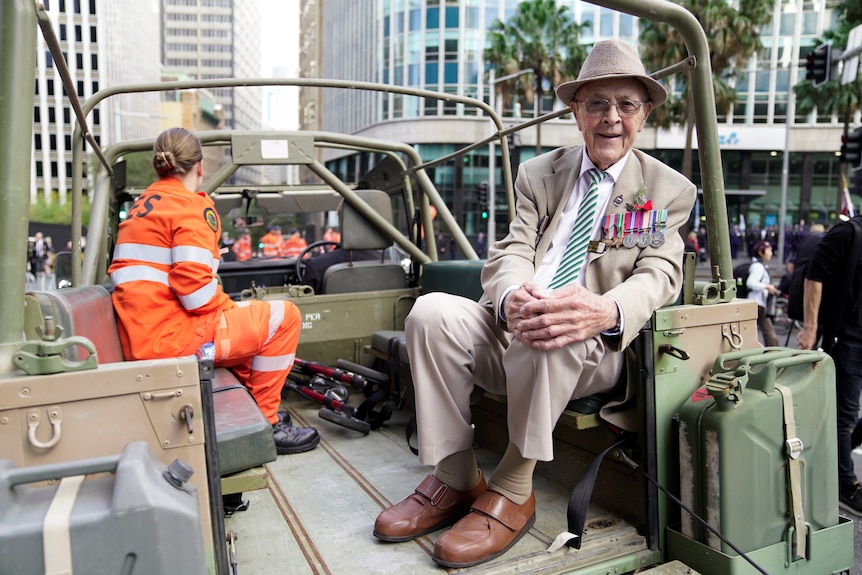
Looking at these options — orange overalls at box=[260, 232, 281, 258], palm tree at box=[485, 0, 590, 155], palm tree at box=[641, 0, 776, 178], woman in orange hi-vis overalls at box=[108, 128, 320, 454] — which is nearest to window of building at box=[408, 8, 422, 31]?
palm tree at box=[485, 0, 590, 155]

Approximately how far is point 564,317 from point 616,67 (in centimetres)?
89

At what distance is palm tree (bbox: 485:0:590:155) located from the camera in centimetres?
2919

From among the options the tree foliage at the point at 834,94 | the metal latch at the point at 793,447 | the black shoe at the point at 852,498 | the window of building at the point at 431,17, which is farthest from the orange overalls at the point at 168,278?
the window of building at the point at 431,17

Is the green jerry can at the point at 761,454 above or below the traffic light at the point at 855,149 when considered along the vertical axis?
below

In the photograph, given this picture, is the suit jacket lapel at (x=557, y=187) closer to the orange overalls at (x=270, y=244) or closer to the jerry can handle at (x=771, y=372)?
the jerry can handle at (x=771, y=372)

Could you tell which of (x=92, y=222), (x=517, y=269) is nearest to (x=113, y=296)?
(x=92, y=222)

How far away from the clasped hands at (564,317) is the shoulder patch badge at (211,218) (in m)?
1.52

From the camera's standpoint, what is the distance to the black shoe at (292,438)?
128 inches

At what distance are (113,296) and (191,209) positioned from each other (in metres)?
0.47

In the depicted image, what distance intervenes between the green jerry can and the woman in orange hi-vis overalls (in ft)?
6.16

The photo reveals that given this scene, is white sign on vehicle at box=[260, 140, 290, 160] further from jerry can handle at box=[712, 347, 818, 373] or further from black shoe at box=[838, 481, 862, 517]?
black shoe at box=[838, 481, 862, 517]

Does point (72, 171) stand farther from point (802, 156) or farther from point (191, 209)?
point (802, 156)

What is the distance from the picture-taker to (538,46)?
29391 mm

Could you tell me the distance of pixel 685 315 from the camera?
2.29m
